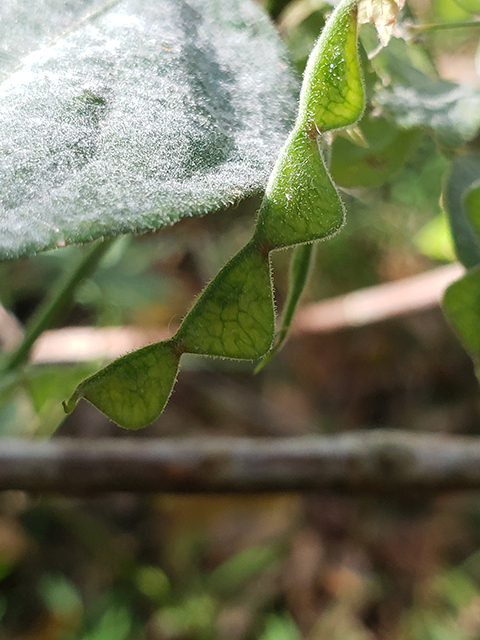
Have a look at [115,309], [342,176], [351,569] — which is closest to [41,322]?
[342,176]

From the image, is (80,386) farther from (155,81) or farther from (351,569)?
(351,569)

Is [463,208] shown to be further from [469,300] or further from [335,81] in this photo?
[335,81]

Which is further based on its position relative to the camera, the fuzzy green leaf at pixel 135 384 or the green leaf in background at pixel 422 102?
the green leaf in background at pixel 422 102

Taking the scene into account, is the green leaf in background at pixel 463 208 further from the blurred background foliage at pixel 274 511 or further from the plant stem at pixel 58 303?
the blurred background foliage at pixel 274 511

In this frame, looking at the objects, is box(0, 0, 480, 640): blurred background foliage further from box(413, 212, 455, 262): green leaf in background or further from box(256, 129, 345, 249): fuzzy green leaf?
box(256, 129, 345, 249): fuzzy green leaf

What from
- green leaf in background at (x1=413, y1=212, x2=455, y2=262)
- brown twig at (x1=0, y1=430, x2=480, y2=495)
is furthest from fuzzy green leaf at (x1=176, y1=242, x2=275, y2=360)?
green leaf in background at (x1=413, y1=212, x2=455, y2=262)

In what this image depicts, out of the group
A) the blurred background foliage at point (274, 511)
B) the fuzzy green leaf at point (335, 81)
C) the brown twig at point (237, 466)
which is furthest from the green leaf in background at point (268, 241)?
the blurred background foliage at point (274, 511)
